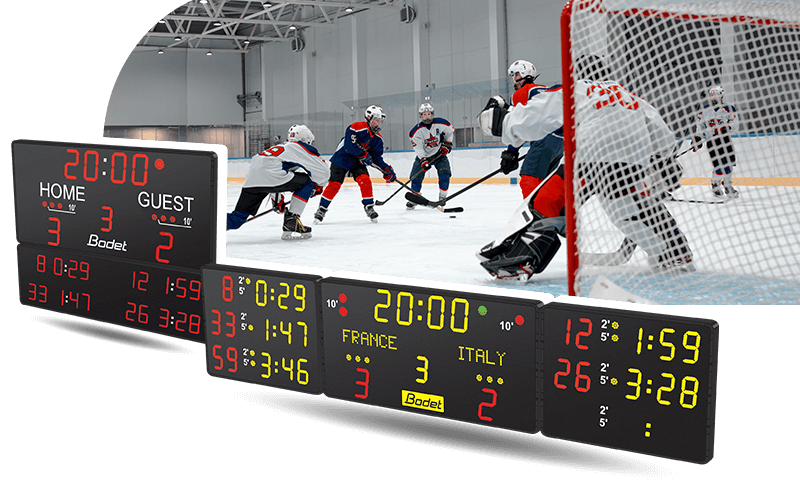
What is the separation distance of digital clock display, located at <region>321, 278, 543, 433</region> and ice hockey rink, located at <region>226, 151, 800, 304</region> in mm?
975

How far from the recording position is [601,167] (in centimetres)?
261

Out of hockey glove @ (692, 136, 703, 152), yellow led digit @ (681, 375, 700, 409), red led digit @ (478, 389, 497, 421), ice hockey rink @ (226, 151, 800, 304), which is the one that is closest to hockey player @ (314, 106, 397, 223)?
ice hockey rink @ (226, 151, 800, 304)

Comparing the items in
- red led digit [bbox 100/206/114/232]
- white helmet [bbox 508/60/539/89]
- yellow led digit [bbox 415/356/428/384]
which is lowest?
yellow led digit [bbox 415/356/428/384]

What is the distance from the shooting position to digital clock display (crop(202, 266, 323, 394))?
1483 mm

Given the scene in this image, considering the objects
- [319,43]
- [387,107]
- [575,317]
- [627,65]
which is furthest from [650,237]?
[319,43]

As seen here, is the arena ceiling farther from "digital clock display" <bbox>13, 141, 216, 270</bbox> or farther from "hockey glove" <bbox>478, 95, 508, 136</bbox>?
"digital clock display" <bbox>13, 141, 216, 270</bbox>

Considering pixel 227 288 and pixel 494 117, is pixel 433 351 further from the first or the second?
pixel 494 117

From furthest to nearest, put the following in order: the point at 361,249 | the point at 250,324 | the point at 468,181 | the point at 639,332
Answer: the point at 468,181, the point at 361,249, the point at 250,324, the point at 639,332

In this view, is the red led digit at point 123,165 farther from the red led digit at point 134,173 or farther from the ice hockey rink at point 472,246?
the ice hockey rink at point 472,246

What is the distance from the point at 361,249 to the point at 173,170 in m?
2.73

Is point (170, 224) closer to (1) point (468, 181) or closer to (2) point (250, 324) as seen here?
(2) point (250, 324)

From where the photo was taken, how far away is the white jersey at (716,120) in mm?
3400

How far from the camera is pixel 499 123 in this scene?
3357 millimetres

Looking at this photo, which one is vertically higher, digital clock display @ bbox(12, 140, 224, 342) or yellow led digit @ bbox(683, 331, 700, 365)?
digital clock display @ bbox(12, 140, 224, 342)
